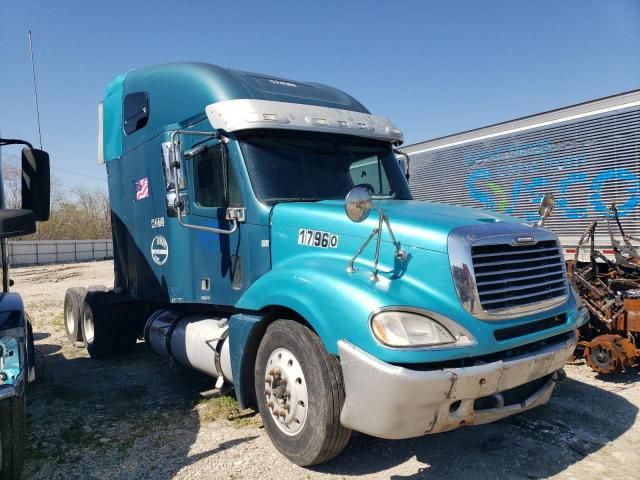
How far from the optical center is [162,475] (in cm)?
361

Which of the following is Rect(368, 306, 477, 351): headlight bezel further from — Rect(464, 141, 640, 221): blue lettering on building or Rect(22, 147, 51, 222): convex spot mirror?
Rect(464, 141, 640, 221): blue lettering on building

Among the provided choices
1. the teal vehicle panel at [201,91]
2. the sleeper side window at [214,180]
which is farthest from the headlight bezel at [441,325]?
the teal vehicle panel at [201,91]

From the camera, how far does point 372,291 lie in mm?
3215

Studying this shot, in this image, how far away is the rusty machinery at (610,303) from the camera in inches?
219

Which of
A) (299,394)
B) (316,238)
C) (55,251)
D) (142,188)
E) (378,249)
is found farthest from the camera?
(55,251)

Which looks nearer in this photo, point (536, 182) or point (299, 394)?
point (299, 394)

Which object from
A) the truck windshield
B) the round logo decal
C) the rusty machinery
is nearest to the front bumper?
the truck windshield

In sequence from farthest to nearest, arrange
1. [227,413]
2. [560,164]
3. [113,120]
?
[560,164] < [113,120] < [227,413]

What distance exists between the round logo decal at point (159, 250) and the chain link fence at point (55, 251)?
23236 mm

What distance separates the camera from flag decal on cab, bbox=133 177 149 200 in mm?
5961

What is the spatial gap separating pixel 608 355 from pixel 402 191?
291 centimetres

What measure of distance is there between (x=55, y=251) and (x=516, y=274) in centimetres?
3468

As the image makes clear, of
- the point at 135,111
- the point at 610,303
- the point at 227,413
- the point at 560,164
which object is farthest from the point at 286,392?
the point at 560,164

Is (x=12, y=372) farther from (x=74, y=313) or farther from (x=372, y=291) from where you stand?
(x=74, y=313)
